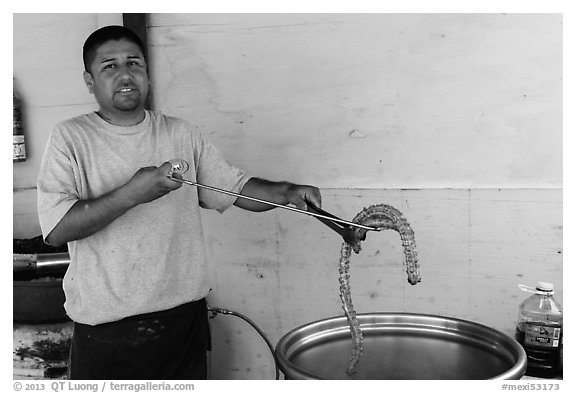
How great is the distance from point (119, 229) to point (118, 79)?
1.17 ft

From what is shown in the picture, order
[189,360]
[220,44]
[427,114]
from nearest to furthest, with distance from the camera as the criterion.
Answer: [189,360] → [427,114] → [220,44]

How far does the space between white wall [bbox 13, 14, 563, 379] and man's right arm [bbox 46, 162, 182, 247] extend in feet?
2.15

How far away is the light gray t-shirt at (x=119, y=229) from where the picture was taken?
1.31 m

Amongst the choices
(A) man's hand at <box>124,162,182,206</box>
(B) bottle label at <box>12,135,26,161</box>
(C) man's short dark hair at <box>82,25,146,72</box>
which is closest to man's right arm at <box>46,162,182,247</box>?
(A) man's hand at <box>124,162,182,206</box>

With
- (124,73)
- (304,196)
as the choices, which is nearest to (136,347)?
(304,196)

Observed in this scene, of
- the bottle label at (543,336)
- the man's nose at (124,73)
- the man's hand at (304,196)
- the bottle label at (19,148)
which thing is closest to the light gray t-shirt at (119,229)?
the man's nose at (124,73)

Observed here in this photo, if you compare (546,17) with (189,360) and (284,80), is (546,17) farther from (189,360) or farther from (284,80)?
(189,360)

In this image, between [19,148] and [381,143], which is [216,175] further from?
[19,148]

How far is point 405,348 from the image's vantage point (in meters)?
1.19

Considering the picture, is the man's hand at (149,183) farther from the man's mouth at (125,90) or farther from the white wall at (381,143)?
the white wall at (381,143)

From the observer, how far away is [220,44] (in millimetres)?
1829
